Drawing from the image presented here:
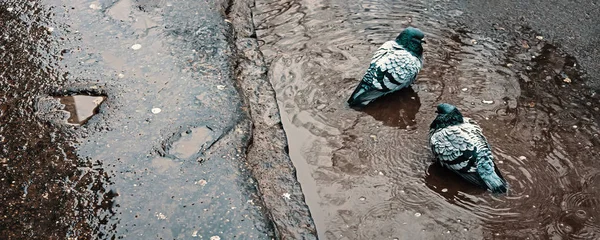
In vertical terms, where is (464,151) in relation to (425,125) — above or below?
above

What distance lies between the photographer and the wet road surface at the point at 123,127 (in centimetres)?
354

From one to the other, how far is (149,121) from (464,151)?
83.4 inches

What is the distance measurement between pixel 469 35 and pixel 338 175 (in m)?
2.31

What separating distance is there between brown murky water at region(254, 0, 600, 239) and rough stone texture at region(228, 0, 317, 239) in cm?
23

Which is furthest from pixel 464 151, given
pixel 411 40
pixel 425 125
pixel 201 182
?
pixel 201 182

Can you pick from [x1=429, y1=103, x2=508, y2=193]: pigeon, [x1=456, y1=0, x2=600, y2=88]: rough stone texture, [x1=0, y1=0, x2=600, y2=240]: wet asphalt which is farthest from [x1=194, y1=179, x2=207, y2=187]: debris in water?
[x1=456, y1=0, x2=600, y2=88]: rough stone texture

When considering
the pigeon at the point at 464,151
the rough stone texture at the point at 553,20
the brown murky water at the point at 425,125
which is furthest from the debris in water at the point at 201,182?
the rough stone texture at the point at 553,20

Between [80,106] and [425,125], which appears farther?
[425,125]

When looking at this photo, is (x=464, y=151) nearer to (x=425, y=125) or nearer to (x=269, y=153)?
(x=425, y=125)

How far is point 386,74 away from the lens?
486 cm

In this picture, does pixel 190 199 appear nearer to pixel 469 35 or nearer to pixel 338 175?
pixel 338 175

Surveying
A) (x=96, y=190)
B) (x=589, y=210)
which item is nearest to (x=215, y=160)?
(x=96, y=190)

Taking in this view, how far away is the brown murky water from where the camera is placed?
4.02m

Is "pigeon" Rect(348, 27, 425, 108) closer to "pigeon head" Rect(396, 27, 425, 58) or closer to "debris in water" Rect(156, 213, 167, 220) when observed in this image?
"pigeon head" Rect(396, 27, 425, 58)
